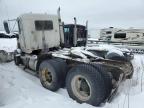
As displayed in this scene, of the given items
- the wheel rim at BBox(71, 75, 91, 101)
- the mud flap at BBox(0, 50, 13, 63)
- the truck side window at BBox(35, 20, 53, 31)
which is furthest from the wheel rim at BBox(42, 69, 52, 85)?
the mud flap at BBox(0, 50, 13, 63)

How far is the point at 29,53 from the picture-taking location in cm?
751

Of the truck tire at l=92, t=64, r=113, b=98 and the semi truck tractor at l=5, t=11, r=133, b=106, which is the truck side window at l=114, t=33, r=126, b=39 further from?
the truck tire at l=92, t=64, r=113, b=98

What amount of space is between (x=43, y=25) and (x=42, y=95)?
3.23 m

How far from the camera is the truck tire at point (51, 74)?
545 cm

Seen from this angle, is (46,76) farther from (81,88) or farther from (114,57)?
(114,57)

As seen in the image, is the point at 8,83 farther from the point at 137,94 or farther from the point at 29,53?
the point at 137,94

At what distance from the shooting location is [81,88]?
480cm

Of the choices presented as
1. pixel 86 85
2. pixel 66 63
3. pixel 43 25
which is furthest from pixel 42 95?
pixel 43 25

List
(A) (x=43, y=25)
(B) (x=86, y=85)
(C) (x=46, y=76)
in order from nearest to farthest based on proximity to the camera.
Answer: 1. (B) (x=86, y=85)
2. (C) (x=46, y=76)
3. (A) (x=43, y=25)

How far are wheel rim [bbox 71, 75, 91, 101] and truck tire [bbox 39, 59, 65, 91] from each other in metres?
0.71

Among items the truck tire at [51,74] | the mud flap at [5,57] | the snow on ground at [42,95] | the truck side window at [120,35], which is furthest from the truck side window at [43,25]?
the truck side window at [120,35]

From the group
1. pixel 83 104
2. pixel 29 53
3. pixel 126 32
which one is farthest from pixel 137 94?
pixel 126 32

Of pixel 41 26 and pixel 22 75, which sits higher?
pixel 41 26

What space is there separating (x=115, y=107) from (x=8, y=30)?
5.40 metres
